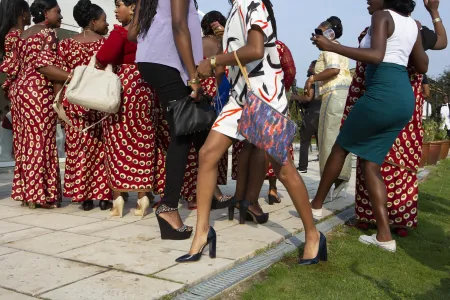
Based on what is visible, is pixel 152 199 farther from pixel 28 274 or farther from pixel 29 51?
pixel 28 274

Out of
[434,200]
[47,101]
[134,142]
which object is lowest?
[434,200]

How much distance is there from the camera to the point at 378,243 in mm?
3787

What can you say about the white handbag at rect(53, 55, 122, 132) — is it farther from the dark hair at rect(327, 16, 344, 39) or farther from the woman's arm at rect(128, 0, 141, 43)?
the dark hair at rect(327, 16, 344, 39)

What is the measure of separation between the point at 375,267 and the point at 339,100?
8.26 feet

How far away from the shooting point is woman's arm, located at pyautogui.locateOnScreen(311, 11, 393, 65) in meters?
3.39

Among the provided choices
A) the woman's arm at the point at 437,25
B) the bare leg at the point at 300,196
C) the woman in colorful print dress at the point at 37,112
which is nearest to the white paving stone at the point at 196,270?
the bare leg at the point at 300,196

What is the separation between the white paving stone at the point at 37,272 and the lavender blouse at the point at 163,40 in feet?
4.74

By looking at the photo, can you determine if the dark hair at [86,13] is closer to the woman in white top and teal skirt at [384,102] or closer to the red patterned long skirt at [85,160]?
the red patterned long skirt at [85,160]

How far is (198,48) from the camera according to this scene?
12.6 feet

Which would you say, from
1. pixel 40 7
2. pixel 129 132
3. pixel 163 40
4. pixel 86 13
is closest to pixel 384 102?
pixel 163 40

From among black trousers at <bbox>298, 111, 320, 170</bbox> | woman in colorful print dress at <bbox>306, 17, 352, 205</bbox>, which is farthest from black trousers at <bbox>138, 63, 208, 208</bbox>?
black trousers at <bbox>298, 111, 320, 170</bbox>

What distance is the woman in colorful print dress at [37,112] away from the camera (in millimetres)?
4879

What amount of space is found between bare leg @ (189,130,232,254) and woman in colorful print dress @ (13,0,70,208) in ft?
7.08

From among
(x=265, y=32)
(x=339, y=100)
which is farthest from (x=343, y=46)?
(x=339, y=100)
